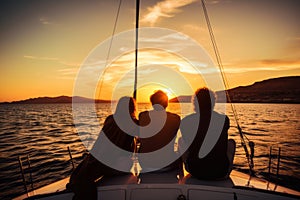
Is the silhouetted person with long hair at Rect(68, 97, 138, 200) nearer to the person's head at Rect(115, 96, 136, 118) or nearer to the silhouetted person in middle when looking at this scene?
the person's head at Rect(115, 96, 136, 118)

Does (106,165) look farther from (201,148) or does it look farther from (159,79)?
(159,79)

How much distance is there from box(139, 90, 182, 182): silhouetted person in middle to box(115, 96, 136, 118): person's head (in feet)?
0.57

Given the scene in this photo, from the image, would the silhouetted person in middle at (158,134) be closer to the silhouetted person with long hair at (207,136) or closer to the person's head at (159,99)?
the person's head at (159,99)

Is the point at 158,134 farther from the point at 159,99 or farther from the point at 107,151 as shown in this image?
the point at 107,151

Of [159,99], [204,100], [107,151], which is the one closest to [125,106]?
[159,99]

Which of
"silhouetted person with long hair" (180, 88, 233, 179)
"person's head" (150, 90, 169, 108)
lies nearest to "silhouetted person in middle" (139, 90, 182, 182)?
"person's head" (150, 90, 169, 108)

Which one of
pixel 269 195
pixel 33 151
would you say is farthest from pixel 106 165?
pixel 33 151

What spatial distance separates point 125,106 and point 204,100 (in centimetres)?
120

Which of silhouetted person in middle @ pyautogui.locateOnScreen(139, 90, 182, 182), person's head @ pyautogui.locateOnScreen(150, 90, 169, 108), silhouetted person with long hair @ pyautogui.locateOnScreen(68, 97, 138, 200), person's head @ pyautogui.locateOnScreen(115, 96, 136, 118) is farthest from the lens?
person's head @ pyautogui.locateOnScreen(150, 90, 169, 108)

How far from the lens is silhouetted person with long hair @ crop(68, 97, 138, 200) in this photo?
2738 millimetres

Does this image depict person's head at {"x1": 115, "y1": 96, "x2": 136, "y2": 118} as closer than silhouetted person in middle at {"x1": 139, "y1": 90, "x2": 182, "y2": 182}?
Yes

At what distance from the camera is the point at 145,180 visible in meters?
3.38

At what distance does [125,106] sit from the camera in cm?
369

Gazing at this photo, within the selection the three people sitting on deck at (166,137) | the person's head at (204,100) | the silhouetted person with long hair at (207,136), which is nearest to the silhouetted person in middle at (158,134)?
the three people sitting on deck at (166,137)
